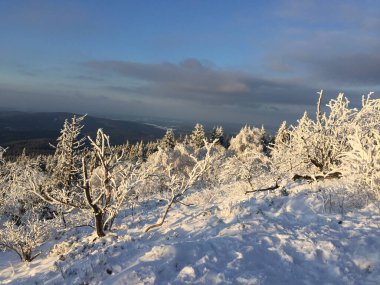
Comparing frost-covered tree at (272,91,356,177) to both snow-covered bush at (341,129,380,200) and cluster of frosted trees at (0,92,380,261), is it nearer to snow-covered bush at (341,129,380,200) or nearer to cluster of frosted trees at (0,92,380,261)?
cluster of frosted trees at (0,92,380,261)

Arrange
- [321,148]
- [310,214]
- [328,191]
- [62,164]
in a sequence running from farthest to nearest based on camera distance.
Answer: [62,164] → [321,148] → [328,191] → [310,214]

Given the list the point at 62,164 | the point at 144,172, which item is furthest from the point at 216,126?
the point at 144,172

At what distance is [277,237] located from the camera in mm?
8594

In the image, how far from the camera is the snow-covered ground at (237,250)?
707 centimetres

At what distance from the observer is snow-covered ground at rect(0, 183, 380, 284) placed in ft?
23.2

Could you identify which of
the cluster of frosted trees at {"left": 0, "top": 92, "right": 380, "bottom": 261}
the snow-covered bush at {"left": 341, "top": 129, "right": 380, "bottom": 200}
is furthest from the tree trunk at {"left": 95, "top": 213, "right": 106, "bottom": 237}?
the snow-covered bush at {"left": 341, "top": 129, "right": 380, "bottom": 200}

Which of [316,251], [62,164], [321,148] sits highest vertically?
[321,148]

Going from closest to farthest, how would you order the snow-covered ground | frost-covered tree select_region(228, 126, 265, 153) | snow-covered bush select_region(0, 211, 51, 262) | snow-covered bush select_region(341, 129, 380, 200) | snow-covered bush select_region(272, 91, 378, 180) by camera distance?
the snow-covered ground
snow-covered bush select_region(341, 129, 380, 200)
snow-covered bush select_region(0, 211, 51, 262)
snow-covered bush select_region(272, 91, 378, 180)
frost-covered tree select_region(228, 126, 265, 153)

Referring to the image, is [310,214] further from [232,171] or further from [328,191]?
[232,171]

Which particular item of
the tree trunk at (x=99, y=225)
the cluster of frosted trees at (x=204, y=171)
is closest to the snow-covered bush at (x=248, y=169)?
the cluster of frosted trees at (x=204, y=171)

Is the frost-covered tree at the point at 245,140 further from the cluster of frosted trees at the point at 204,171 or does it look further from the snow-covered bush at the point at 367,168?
the snow-covered bush at the point at 367,168

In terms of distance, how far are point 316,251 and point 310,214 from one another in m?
2.44

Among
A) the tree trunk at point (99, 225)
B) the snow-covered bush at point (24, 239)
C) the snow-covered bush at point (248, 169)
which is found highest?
the snow-covered bush at point (248, 169)

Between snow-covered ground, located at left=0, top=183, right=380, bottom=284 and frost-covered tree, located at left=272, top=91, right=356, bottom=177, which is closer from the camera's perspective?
snow-covered ground, located at left=0, top=183, right=380, bottom=284
